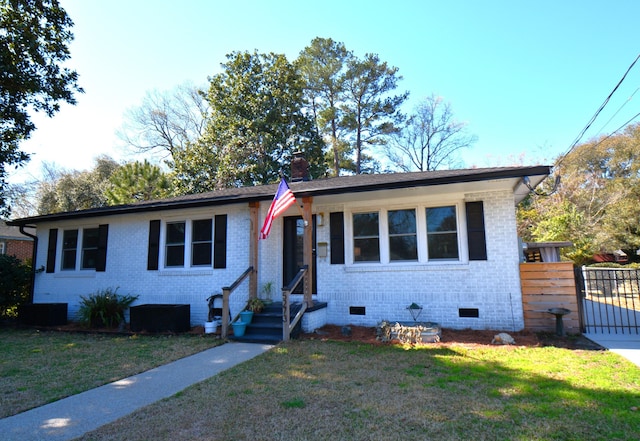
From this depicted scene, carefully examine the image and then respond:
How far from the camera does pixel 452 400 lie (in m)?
3.77

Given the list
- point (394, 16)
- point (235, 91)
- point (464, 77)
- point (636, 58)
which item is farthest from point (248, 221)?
point (235, 91)

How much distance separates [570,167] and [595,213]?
189 inches

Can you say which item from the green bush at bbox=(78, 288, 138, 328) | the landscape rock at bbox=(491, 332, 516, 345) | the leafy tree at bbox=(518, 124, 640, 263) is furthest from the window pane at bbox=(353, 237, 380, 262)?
the leafy tree at bbox=(518, 124, 640, 263)

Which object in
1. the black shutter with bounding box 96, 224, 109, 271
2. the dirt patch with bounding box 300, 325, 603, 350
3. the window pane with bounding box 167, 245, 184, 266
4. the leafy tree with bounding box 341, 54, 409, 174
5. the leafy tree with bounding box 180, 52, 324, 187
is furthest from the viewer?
the leafy tree with bounding box 341, 54, 409, 174

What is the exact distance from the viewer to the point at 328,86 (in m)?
26.5

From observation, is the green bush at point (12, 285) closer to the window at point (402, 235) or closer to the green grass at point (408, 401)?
the green grass at point (408, 401)

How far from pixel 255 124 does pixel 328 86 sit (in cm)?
746

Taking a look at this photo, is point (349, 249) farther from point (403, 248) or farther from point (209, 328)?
point (209, 328)

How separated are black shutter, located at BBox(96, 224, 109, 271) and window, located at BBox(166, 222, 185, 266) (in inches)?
82.7

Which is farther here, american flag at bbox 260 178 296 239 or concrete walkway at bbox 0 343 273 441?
american flag at bbox 260 178 296 239

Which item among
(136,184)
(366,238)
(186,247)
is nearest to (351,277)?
(366,238)

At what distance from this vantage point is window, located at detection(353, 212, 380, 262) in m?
8.49

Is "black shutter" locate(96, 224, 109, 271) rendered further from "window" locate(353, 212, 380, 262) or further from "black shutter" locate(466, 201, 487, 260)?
"black shutter" locate(466, 201, 487, 260)

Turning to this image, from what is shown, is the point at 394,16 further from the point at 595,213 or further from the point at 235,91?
the point at 595,213
